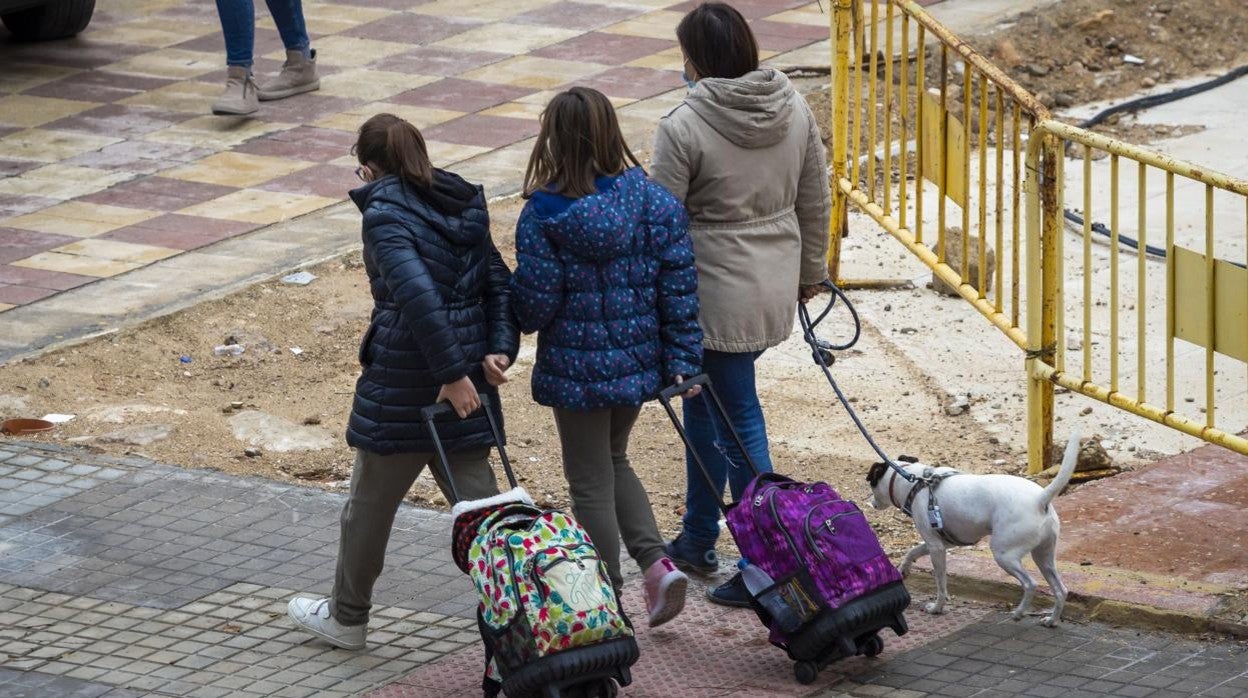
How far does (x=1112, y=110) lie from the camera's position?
442 inches

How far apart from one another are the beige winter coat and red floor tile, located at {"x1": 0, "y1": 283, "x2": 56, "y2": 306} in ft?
13.9

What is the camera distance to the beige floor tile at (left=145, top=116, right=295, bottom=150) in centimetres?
1098

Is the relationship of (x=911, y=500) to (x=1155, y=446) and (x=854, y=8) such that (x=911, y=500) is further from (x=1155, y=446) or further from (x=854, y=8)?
(x=854, y=8)

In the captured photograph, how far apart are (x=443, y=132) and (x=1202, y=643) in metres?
6.62

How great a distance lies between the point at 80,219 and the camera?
973 cm

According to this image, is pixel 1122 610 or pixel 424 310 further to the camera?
pixel 1122 610

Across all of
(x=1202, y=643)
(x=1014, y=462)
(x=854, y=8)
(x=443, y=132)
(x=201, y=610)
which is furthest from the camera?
(x=443, y=132)

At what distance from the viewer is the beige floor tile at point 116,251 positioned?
360 inches

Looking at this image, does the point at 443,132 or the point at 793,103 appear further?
the point at 443,132

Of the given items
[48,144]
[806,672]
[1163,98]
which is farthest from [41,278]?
[1163,98]

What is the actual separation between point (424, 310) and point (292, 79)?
721cm

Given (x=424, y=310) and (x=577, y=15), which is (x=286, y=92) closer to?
(x=577, y=15)

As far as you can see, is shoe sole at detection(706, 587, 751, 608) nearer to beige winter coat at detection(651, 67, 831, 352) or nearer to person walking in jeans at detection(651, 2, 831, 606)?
person walking in jeans at detection(651, 2, 831, 606)

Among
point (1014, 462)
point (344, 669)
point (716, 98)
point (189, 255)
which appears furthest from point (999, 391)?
point (189, 255)
